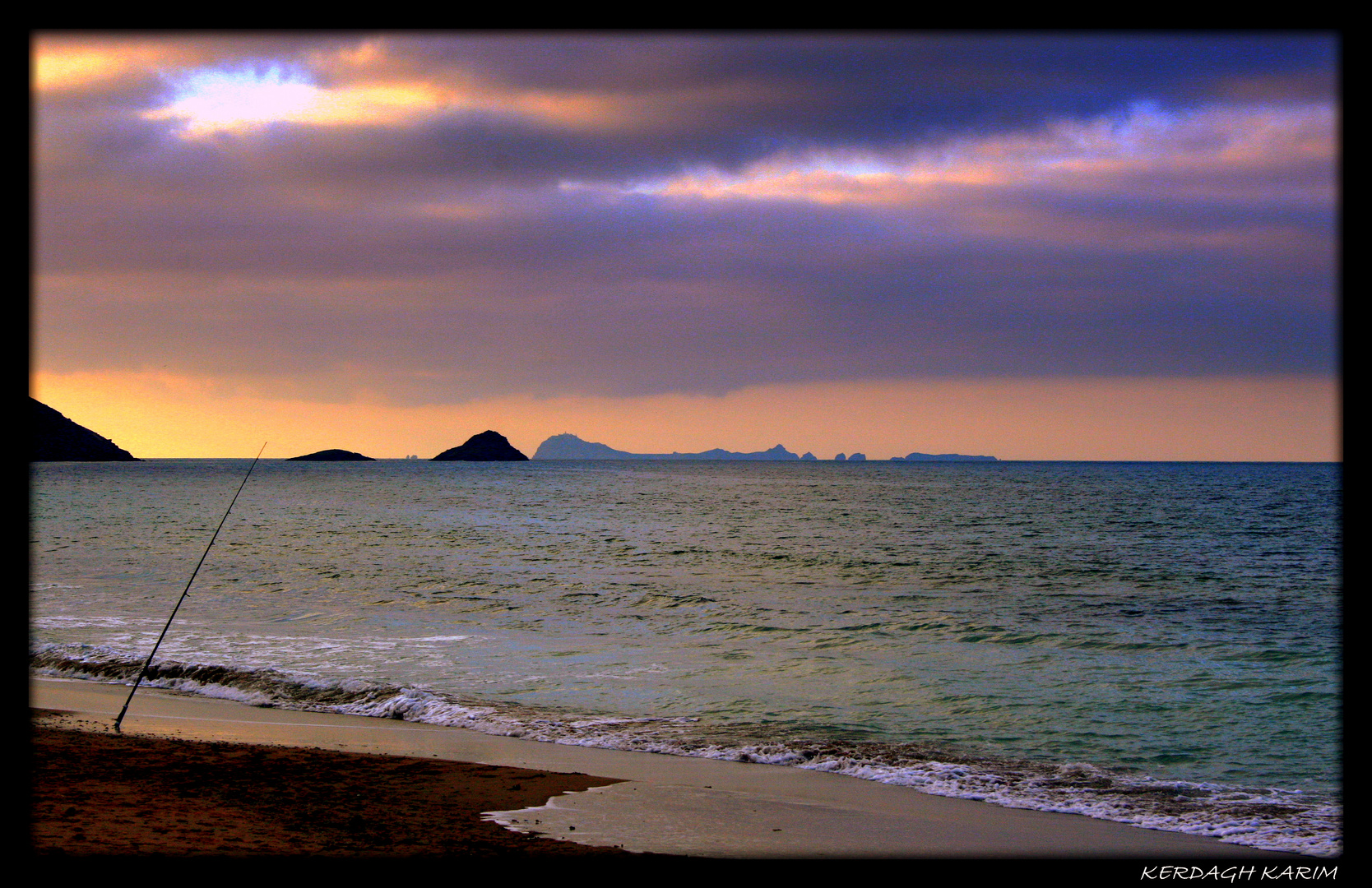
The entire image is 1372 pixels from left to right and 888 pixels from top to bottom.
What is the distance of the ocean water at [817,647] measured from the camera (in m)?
8.02

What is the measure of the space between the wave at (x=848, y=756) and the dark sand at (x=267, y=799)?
49.3 inches

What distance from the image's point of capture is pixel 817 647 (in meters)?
13.5

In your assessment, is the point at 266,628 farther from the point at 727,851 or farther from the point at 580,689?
the point at 727,851

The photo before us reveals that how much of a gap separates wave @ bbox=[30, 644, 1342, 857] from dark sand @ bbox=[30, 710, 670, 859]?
125cm

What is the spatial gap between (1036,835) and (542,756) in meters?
4.10

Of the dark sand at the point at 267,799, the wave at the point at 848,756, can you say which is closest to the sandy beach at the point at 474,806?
the dark sand at the point at 267,799

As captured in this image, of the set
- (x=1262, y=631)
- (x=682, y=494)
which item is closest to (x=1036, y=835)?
(x=1262, y=631)

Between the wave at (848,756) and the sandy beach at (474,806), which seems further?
the wave at (848,756)

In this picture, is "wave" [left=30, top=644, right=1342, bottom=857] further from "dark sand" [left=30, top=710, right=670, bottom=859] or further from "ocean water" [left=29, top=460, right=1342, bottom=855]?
"dark sand" [left=30, top=710, right=670, bottom=859]

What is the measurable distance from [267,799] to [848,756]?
187 inches

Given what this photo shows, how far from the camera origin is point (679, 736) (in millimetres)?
8672

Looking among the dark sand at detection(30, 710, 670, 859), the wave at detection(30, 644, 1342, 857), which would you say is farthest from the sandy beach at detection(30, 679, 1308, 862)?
the wave at detection(30, 644, 1342, 857)

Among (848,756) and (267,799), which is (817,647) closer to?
(848,756)

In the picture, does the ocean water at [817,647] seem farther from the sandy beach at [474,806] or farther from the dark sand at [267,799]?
the dark sand at [267,799]
